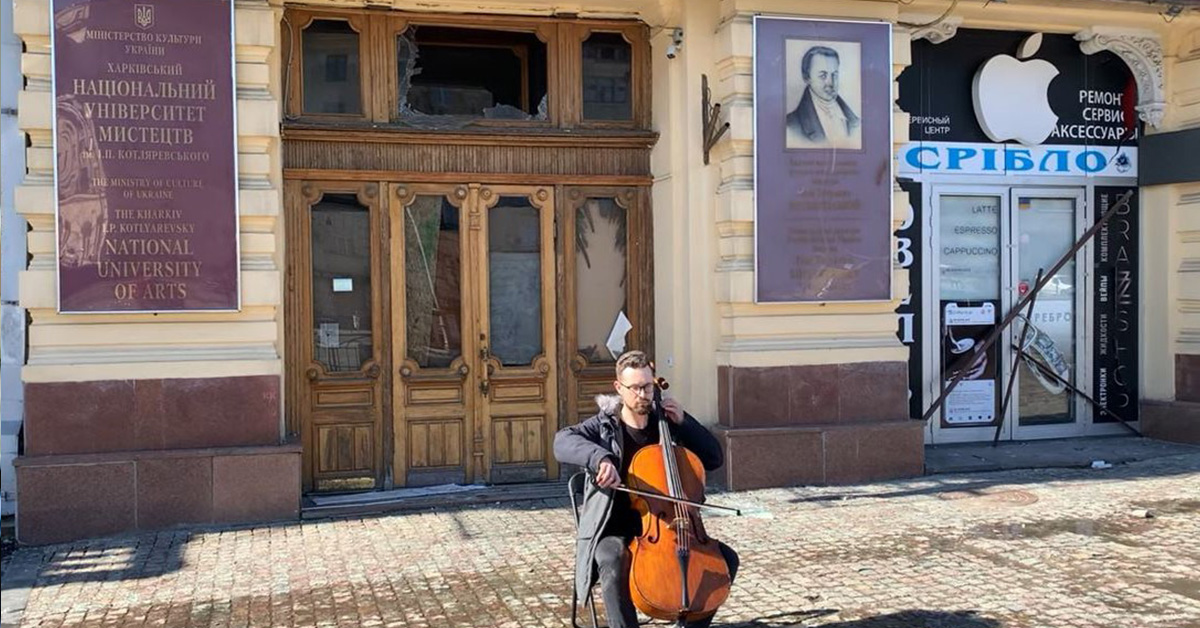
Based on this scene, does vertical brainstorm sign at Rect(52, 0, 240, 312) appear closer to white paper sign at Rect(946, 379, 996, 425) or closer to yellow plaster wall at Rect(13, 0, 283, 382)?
yellow plaster wall at Rect(13, 0, 283, 382)

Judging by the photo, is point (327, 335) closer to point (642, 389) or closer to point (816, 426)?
point (816, 426)

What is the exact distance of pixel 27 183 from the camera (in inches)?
307

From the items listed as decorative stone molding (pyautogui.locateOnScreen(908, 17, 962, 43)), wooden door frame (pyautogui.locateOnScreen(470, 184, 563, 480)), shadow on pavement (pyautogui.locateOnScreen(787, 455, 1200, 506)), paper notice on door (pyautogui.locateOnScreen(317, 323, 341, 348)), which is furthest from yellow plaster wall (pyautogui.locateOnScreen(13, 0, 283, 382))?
decorative stone molding (pyautogui.locateOnScreen(908, 17, 962, 43))

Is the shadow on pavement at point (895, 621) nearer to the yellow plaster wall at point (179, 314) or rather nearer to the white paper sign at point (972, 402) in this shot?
the yellow plaster wall at point (179, 314)

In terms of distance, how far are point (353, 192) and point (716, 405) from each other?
3.52 metres

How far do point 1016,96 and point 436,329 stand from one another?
6.25 m

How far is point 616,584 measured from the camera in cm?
501

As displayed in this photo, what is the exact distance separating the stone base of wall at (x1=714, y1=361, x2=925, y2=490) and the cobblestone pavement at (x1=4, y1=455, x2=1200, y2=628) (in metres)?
0.25

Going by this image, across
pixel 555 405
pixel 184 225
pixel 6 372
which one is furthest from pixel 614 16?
pixel 6 372

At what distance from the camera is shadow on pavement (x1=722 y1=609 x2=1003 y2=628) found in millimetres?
5621

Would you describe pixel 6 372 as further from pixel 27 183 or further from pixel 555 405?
pixel 555 405

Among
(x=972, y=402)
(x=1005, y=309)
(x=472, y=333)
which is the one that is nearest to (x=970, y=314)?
→ (x=1005, y=309)

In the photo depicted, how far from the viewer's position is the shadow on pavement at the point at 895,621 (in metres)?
5.62

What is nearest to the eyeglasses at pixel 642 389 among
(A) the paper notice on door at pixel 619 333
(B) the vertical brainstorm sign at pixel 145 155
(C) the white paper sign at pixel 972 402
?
(B) the vertical brainstorm sign at pixel 145 155
